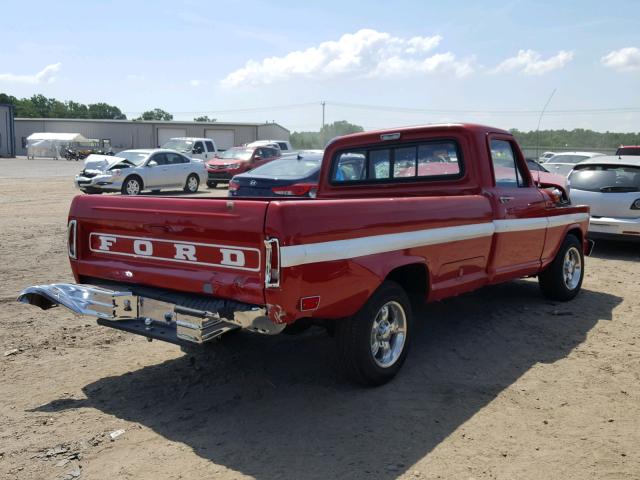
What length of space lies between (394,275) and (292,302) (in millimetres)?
1256

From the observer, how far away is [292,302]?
3531 millimetres

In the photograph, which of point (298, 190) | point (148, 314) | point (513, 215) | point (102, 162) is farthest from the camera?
point (102, 162)

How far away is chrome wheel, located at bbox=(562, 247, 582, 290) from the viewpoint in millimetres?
7016

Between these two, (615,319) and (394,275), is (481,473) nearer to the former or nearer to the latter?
(394,275)

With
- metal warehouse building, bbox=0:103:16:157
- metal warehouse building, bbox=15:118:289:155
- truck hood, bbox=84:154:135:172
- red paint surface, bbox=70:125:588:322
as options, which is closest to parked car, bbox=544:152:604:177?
truck hood, bbox=84:154:135:172

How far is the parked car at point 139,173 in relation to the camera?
61.9 ft

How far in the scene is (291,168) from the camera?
13.1 m

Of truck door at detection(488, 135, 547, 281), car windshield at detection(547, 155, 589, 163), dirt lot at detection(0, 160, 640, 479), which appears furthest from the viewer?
car windshield at detection(547, 155, 589, 163)

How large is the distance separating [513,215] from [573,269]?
1967 millimetres

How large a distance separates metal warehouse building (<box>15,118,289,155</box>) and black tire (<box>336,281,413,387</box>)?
61303mm

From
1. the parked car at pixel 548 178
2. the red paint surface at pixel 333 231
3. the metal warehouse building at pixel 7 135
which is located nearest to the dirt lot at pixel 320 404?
the red paint surface at pixel 333 231

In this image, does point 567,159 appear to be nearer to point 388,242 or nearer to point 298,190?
point 298,190

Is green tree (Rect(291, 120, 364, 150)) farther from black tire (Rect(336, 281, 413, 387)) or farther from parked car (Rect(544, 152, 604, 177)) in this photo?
black tire (Rect(336, 281, 413, 387))

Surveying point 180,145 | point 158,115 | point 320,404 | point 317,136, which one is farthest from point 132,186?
point 158,115
